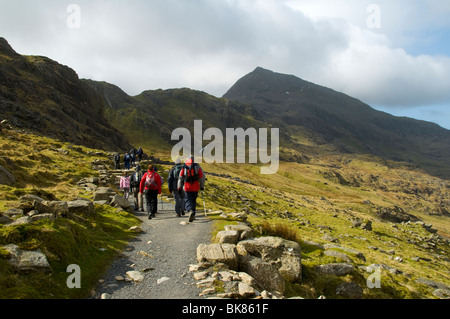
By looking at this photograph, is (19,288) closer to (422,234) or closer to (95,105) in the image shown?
(422,234)

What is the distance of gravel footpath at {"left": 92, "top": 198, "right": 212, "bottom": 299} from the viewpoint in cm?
806

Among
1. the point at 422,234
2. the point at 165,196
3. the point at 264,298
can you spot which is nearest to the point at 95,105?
the point at 165,196

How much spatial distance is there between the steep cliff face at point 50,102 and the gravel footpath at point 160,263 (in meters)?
57.6

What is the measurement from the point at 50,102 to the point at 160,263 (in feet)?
284

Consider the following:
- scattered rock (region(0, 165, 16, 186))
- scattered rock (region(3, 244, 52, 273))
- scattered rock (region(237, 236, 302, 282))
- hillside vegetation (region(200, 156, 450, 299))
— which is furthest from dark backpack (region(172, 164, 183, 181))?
scattered rock (region(0, 165, 16, 186))

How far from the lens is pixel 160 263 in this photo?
33.6 feet

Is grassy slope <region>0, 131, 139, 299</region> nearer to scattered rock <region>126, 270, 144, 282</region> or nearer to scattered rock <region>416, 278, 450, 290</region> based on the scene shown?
scattered rock <region>126, 270, 144, 282</region>

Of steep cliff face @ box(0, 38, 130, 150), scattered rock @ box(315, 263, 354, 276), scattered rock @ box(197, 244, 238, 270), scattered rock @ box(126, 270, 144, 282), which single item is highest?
steep cliff face @ box(0, 38, 130, 150)

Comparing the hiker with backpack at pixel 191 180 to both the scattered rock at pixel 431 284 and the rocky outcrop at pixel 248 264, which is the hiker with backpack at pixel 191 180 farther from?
the scattered rock at pixel 431 284

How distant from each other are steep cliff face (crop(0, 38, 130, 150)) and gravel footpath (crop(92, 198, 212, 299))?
57594 mm

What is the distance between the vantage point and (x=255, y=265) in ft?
33.0

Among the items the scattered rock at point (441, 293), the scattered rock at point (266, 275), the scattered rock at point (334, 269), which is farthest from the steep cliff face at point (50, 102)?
the scattered rock at point (441, 293)

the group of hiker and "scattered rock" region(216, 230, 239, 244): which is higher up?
the group of hiker

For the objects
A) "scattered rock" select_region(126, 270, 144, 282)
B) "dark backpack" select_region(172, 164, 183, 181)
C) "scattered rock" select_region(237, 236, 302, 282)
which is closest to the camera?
"scattered rock" select_region(126, 270, 144, 282)
